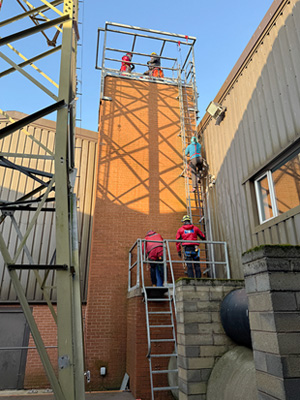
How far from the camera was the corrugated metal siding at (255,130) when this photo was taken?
6.01 metres

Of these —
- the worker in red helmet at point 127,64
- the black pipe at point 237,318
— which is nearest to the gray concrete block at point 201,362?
the black pipe at point 237,318

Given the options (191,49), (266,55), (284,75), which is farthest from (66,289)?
(191,49)

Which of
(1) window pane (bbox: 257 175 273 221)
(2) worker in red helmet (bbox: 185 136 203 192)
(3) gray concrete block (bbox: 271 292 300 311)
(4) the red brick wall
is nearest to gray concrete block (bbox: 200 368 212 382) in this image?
(4) the red brick wall

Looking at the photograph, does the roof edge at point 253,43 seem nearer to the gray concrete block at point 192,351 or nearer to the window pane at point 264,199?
the window pane at point 264,199

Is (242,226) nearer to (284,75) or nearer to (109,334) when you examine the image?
(284,75)

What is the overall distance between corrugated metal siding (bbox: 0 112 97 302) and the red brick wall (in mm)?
1130

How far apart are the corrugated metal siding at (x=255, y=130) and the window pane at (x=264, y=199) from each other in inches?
8.4

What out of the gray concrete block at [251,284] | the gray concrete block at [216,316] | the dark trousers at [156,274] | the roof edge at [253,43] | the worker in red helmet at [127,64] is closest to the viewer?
the gray concrete block at [251,284]

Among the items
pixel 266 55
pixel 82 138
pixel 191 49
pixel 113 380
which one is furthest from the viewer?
pixel 191 49

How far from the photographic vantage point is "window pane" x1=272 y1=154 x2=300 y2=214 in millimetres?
5855

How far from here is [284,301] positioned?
3000mm

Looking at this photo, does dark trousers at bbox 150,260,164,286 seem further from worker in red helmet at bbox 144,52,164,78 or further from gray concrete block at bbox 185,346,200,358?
worker in red helmet at bbox 144,52,164,78

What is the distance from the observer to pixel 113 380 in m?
7.97

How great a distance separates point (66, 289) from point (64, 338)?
2.01ft
